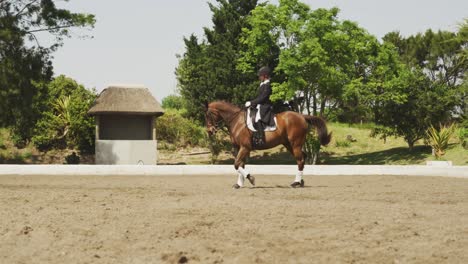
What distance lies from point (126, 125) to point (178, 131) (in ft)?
35.0

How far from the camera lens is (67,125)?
137 feet

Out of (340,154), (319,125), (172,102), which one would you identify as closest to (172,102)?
(172,102)

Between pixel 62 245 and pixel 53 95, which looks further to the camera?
pixel 53 95

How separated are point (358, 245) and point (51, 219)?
16.6 ft

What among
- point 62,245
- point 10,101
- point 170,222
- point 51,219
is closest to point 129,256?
point 62,245

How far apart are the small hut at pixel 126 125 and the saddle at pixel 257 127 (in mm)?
19420

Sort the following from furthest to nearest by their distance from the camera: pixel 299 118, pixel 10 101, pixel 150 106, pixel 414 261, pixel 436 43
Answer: pixel 436 43 < pixel 150 106 < pixel 10 101 < pixel 299 118 < pixel 414 261

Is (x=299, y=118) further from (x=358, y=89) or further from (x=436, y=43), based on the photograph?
(x=436, y=43)

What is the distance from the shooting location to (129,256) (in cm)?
728

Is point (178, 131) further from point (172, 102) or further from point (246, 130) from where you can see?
point (246, 130)

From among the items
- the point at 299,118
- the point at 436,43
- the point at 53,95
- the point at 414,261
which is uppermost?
the point at 436,43

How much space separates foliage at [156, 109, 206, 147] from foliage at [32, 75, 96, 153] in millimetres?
6614

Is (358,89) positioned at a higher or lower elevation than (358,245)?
higher

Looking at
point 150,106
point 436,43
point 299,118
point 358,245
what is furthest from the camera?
point 436,43
